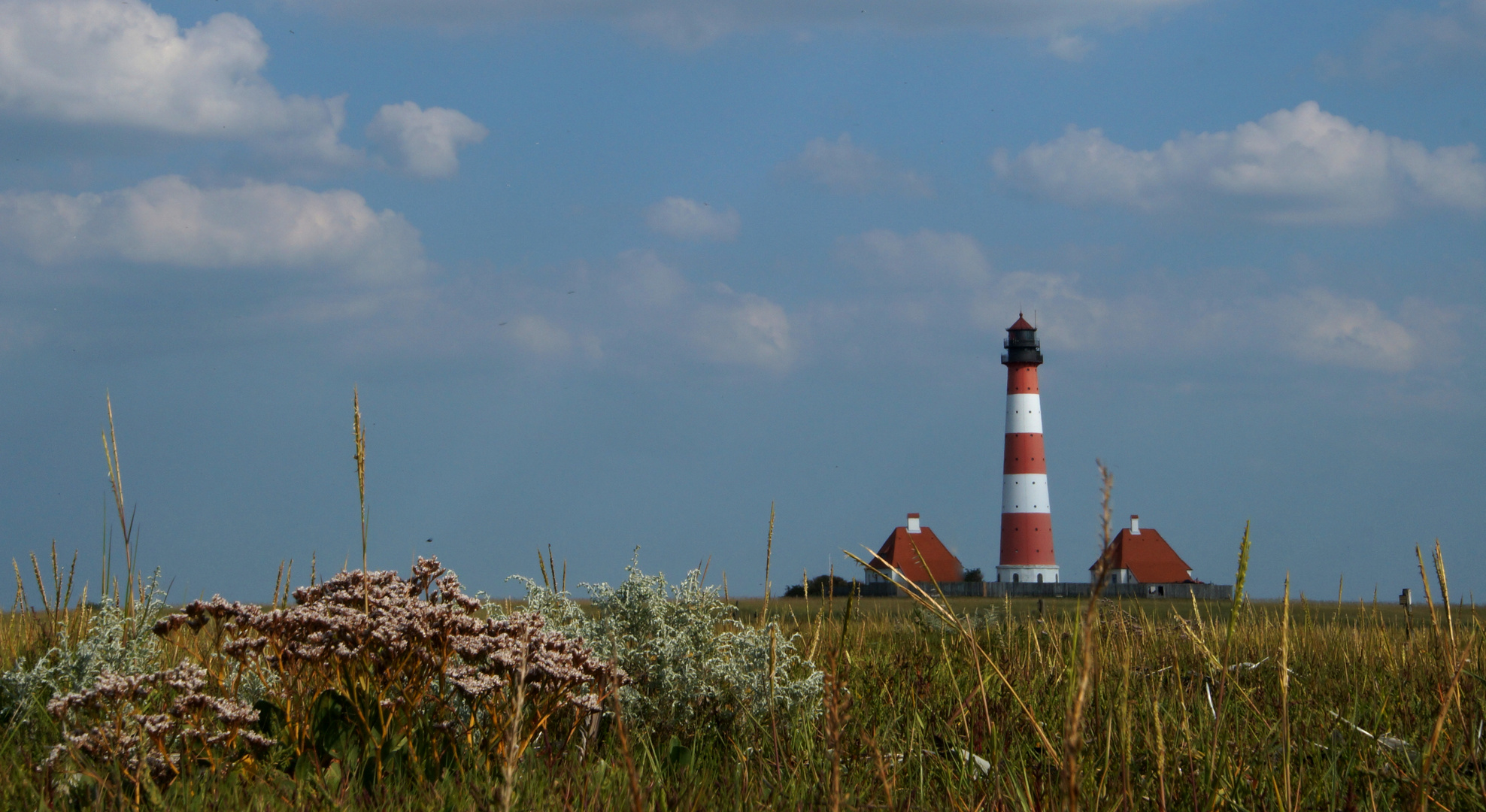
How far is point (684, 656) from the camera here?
4.40 meters

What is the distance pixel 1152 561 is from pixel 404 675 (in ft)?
200

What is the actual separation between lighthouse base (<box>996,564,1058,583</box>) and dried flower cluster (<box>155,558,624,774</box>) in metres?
47.9

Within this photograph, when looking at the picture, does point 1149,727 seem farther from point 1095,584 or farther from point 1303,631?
point 1303,631

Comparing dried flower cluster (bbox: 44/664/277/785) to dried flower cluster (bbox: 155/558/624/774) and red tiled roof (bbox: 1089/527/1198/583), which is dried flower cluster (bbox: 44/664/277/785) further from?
red tiled roof (bbox: 1089/527/1198/583)

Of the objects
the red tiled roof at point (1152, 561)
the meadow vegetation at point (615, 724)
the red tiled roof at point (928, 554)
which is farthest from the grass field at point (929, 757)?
the red tiled roof at point (1152, 561)

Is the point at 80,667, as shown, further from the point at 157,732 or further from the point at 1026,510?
the point at 1026,510

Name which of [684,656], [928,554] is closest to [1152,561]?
[928,554]

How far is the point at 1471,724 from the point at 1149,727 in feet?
4.27

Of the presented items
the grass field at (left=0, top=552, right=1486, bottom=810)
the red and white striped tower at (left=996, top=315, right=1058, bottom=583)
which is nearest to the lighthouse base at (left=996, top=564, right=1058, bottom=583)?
the red and white striped tower at (left=996, top=315, right=1058, bottom=583)

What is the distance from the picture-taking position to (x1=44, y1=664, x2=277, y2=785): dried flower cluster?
3.04 meters

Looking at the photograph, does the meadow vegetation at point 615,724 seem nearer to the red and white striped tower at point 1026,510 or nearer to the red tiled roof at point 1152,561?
the red and white striped tower at point 1026,510

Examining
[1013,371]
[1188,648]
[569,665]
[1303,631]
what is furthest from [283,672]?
[1013,371]

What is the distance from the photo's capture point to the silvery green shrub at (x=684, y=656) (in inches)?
166

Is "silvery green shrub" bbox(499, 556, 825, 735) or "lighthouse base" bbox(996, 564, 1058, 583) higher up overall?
"silvery green shrub" bbox(499, 556, 825, 735)
